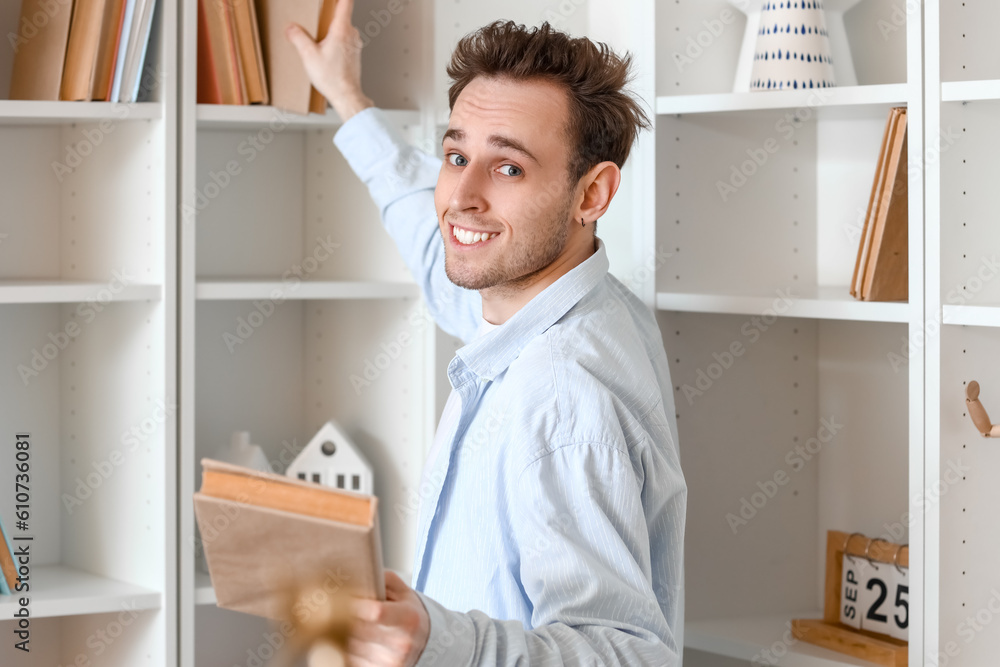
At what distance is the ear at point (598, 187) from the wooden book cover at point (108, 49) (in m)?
0.75

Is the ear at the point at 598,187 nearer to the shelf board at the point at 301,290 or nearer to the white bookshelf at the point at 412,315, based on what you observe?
→ the white bookshelf at the point at 412,315

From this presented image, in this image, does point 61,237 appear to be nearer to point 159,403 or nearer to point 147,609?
point 159,403

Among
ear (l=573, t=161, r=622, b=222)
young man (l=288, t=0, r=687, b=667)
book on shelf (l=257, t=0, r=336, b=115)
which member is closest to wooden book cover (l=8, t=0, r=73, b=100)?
book on shelf (l=257, t=0, r=336, b=115)

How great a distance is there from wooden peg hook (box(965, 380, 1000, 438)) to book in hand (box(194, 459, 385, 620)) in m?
0.93

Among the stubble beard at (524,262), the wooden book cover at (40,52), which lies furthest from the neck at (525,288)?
the wooden book cover at (40,52)

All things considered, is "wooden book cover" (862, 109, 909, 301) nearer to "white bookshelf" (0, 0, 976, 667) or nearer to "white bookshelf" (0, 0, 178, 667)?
"white bookshelf" (0, 0, 976, 667)

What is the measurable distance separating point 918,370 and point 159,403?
1.11m

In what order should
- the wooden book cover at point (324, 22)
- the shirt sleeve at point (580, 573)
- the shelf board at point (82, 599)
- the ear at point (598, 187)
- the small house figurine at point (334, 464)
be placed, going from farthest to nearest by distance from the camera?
the small house figurine at point (334, 464) → the wooden book cover at point (324, 22) → the shelf board at point (82, 599) → the ear at point (598, 187) → the shirt sleeve at point (580, 573)

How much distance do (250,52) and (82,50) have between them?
0.82 feet

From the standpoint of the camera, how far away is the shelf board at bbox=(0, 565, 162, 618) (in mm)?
1578

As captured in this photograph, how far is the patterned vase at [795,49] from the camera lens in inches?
63.6

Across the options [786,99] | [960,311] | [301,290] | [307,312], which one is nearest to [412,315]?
[301,290]

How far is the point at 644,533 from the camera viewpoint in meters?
1.05

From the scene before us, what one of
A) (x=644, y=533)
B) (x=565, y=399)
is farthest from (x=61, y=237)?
(x=644, y=533)
